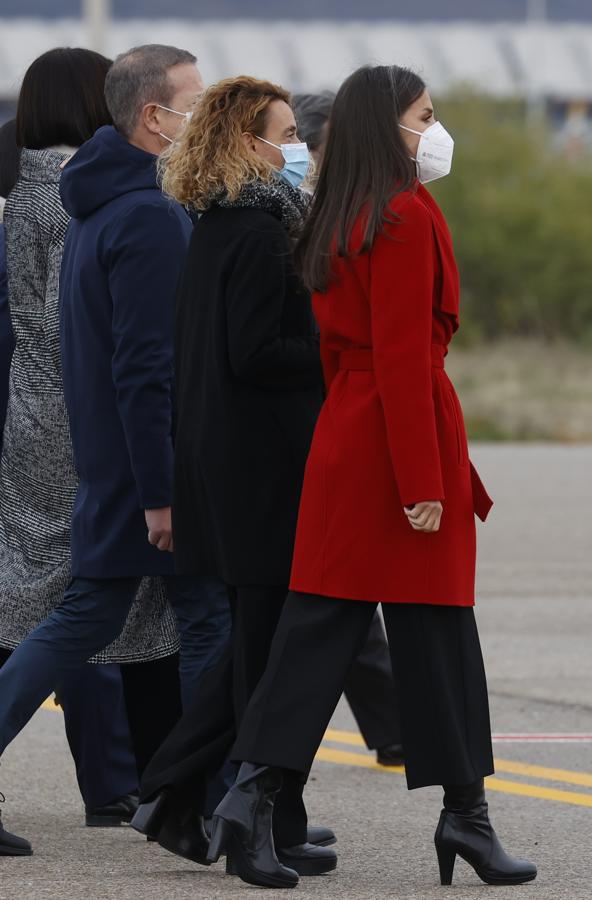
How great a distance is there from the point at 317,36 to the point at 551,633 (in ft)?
293

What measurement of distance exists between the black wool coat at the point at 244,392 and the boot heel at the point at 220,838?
55 cm

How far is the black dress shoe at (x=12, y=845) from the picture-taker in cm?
461

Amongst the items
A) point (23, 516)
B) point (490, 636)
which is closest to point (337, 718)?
point (490, 636)

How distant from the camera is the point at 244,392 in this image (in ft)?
14.3

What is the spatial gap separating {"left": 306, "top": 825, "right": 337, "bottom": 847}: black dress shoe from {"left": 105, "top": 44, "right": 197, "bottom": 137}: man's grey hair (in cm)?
180

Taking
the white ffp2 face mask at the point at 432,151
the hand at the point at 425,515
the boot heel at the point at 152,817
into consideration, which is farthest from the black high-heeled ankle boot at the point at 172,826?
the white ffp2 face mask at the point at 432,151

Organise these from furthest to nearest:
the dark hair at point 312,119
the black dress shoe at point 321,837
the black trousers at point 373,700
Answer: the dark hair at point 312,119, the black trousers at point 373,700, the black dress shoe at point 321,837

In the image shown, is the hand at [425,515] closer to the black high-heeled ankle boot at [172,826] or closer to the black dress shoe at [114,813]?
the black high-heeled ankle boot at [172,826]

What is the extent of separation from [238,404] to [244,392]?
3cm

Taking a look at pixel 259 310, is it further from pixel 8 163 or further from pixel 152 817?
pixel 152 817

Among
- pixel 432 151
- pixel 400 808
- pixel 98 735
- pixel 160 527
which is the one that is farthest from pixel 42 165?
pixel 400 808

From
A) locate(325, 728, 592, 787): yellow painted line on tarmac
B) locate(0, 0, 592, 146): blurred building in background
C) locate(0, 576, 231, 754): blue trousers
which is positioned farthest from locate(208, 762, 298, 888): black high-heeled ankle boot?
locate(0, 0, 592, 146): blurred building in background

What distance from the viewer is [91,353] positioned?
4.62 m

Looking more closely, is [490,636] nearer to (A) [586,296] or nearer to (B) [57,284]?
(B) [57,284]
